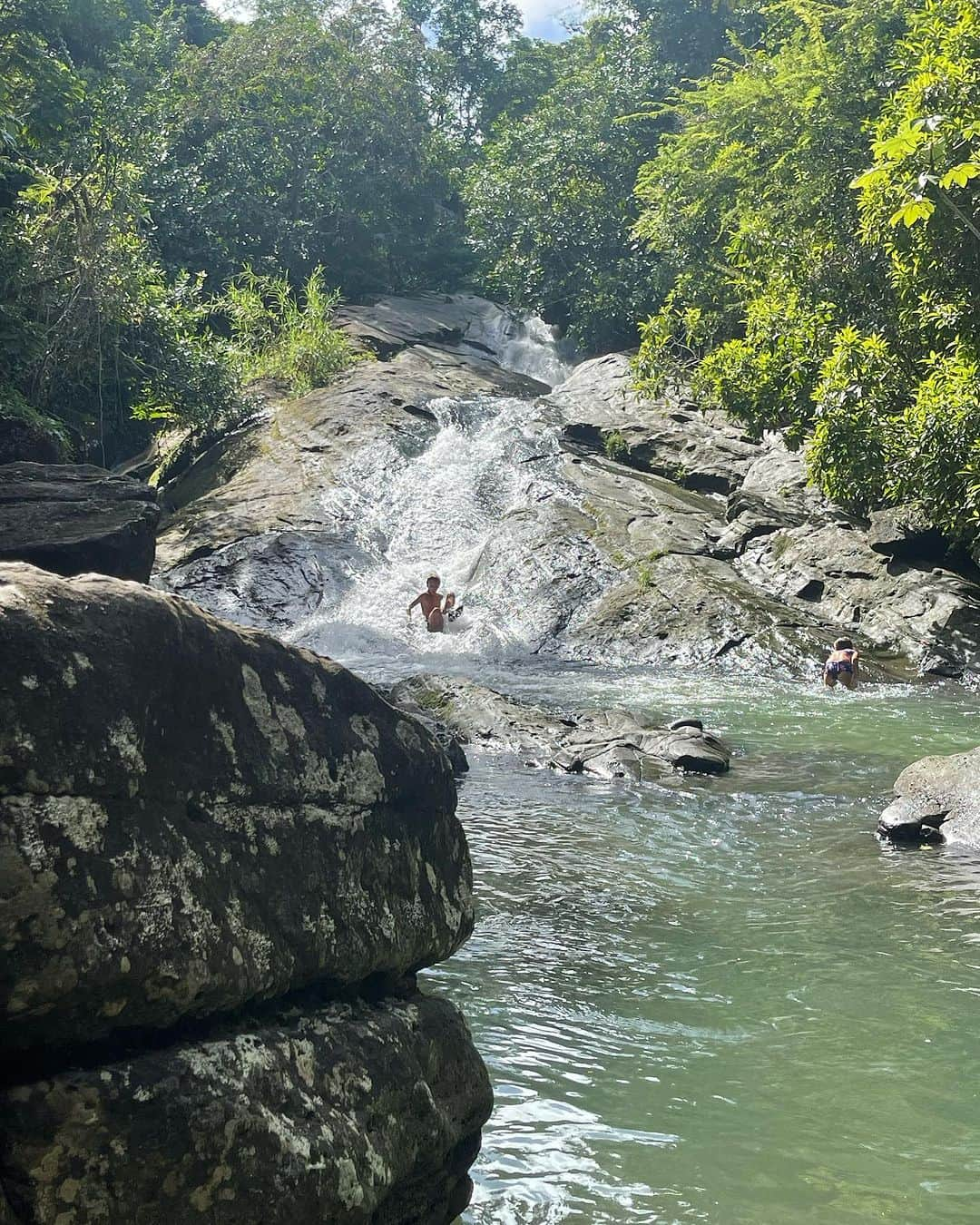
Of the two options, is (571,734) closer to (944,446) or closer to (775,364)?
(944,446)

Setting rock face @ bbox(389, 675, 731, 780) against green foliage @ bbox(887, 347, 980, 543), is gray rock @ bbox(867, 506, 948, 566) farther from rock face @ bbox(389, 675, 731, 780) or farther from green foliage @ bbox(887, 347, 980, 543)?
rock face @ bbox(389, 675, 731, 780)

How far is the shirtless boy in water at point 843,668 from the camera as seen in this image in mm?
14711

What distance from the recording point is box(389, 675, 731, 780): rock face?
10.3m

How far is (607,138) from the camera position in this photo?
115 feet

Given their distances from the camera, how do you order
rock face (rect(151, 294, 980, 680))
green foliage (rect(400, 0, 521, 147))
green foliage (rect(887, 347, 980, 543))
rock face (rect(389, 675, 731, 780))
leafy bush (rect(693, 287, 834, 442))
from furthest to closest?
green foliage (rect(400, 0, 521, 147)), leafy bush (rect(693, 287, 834, 442)), rock face (rect(151, 294, 980, 680)), green foliage (rect(887, 347, 980, 543)), rock face (rect(389, 675, 731, 780))

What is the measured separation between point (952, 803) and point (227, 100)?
33.3 metres

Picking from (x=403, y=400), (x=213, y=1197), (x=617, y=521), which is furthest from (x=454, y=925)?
(x=403, y=400)

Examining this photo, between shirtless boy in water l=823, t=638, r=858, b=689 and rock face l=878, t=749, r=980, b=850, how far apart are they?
5.78 m

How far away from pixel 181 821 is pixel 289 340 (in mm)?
26528

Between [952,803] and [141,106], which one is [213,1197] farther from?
[141,106]

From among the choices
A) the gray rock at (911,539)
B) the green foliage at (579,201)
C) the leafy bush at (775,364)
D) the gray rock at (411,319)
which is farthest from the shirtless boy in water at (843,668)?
the gray rock at (411,319)

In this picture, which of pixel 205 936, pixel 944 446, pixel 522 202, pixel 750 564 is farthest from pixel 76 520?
pixel 522 202

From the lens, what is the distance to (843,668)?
14.7 metres

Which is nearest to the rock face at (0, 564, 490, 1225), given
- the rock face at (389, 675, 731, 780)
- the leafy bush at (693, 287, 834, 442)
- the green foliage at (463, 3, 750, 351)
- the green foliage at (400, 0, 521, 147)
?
the rock face at (389, 675, 731, 780)
